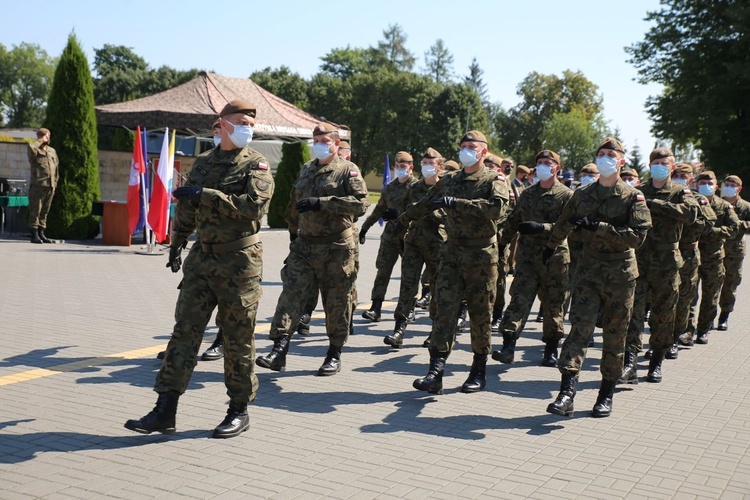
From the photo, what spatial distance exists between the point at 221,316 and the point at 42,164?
12981 mm

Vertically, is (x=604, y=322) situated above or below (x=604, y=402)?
above

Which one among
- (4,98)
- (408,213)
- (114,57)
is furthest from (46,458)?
(4,98)

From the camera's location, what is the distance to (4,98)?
110000 millimetres

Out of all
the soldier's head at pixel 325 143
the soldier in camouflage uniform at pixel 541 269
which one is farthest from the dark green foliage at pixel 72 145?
the soldier in camouflage uniform at pixel 541 269

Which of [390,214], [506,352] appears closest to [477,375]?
[506,352]

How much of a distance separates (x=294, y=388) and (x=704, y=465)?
10.6 ft

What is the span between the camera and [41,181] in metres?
17.7

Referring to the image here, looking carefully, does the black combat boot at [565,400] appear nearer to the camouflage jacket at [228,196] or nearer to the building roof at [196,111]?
the camouflage jacket at [228,196]

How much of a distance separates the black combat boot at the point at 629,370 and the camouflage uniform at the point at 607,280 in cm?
139

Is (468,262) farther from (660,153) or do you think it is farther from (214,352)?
(214,352)

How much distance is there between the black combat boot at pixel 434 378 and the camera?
738 centimetres

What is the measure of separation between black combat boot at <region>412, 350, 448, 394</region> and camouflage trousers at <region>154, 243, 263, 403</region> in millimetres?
1846

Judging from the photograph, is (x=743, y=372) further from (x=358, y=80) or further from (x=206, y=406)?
(x=358, y=80)

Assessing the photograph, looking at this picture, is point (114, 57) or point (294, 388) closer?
point (294, 388)
